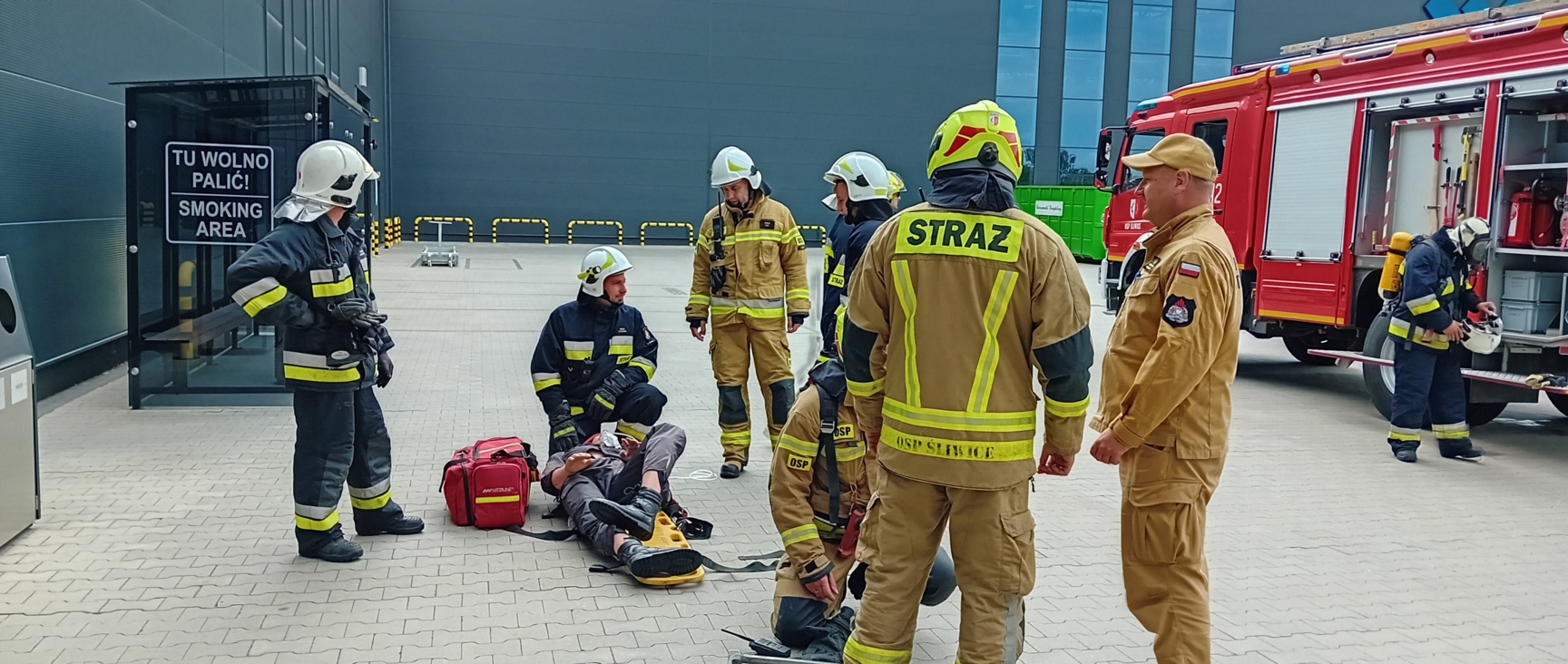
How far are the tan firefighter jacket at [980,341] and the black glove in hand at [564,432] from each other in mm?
2875

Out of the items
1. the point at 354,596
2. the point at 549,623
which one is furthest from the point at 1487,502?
the point at 354,596

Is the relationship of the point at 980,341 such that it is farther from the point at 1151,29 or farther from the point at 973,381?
the point at 1151,29

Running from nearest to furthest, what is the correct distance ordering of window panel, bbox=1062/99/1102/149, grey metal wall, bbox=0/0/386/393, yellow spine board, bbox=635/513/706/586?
yellow spine board, bbox=635/513/706/586 < grey metal wall, bbox=0/0/386/393 < window panel, bbox=1062/99/1102/149

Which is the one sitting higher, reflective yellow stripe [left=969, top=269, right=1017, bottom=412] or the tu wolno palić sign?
the tu wolno palić sign

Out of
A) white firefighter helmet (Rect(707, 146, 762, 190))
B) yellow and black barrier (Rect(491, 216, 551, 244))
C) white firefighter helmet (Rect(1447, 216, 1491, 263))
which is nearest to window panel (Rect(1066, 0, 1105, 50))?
yellow and black barrier (Rect(491, 216, 551, 244))

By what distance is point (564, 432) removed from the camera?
5816 mm

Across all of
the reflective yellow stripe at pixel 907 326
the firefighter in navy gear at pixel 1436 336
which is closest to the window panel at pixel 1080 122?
the firefighter in navy gear at pixel 1436 336

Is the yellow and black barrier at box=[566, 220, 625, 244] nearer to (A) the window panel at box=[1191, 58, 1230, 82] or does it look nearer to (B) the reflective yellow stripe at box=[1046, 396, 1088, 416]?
(A) the window panel at box=[1191, 58, 1230, 82]

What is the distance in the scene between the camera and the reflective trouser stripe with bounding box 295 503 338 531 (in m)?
5.05

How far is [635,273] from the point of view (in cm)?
2280

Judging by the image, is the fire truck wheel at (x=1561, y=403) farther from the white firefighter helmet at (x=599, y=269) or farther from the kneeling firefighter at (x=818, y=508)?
the white firefighter helmet at (x=599, y=269)

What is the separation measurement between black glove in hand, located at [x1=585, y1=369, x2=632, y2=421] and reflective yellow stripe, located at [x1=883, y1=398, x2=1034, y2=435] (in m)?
2.94

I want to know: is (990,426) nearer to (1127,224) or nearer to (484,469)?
(484,469)

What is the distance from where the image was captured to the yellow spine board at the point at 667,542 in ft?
16.0
